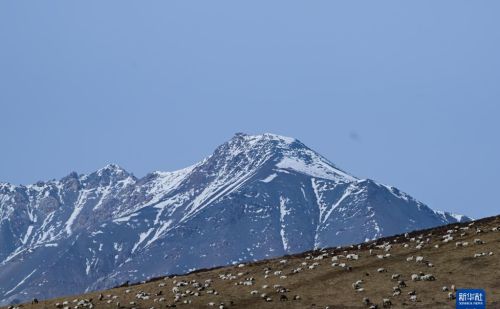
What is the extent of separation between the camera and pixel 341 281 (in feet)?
240

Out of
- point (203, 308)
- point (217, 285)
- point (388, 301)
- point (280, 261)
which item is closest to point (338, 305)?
point (388, 301)

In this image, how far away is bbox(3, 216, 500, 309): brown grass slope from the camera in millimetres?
67438

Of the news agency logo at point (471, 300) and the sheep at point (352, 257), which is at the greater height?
the sheep at point (352, 257)

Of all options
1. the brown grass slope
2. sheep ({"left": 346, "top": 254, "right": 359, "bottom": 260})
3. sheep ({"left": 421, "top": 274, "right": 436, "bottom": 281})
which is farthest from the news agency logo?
sheep ({"left": 346, "top": 254, "right": 359, "bottom": 260})

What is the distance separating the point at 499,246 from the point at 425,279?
30.1ft

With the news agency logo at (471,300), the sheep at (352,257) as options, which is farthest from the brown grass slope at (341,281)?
the news agency logo at (471,300)

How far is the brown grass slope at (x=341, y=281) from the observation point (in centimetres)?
6744

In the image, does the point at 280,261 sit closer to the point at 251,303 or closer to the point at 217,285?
the point at 217,285

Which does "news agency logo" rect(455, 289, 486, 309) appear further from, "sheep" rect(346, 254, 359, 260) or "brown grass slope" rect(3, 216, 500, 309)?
"sheep" rect(346, 254, 359, 260)

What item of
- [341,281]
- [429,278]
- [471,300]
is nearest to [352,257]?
[341,281]

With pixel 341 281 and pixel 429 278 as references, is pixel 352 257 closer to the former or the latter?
pixel 341 281

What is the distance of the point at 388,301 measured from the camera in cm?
6469

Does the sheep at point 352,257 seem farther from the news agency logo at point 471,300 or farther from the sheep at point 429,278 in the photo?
the news agency logo at point 471,300

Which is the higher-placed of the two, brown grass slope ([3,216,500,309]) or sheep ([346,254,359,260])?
sheep ([346,254,359,260])
